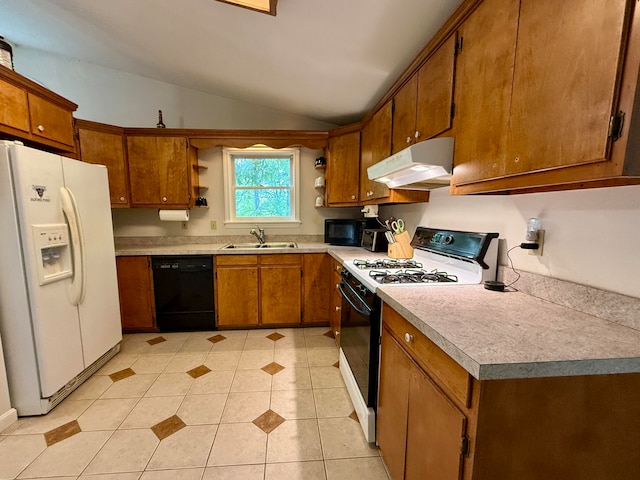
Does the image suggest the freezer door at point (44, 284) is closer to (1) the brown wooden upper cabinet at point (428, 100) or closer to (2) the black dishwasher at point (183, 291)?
(2) the black dishwasher at point (183, 291)

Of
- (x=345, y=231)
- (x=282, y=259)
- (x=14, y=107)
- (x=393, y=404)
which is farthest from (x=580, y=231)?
(x=14, y=107)

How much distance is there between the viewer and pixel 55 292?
5.67ft

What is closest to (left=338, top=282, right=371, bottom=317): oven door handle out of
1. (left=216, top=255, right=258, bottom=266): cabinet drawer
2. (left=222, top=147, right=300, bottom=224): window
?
(left=216, top=255, right=258, bottom=266): cabinet drawer

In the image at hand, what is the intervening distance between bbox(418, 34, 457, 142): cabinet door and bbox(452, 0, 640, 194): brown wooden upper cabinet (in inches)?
3.2

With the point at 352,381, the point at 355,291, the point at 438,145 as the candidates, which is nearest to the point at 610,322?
the point at 438,145

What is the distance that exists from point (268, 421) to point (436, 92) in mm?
2123

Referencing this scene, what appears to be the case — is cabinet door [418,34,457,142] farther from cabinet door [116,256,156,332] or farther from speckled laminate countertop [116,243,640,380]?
cabinet door [116,256,156,332]

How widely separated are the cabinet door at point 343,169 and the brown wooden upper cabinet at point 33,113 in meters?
2.25

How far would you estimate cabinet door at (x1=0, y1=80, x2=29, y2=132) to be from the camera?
1587 mm

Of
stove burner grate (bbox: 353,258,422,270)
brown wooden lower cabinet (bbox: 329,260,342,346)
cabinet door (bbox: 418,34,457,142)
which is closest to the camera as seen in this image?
cabinet door (bbox: 418,34,457,142)

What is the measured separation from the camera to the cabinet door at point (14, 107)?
62.5 inches

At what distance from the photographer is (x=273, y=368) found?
7.15 feet

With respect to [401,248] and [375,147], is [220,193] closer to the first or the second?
[375,147]

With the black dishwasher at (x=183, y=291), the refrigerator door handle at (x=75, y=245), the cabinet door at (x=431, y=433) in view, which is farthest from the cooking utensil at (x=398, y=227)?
the refrigerator door handle at (x=75, y=245)
